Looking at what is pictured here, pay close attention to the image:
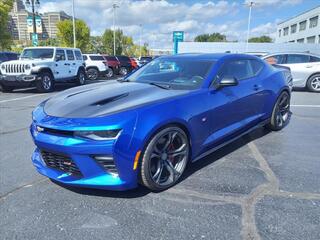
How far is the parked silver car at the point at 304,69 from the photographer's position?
11.6 meters

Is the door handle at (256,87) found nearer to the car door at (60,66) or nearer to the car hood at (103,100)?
the car hood at (103,100)

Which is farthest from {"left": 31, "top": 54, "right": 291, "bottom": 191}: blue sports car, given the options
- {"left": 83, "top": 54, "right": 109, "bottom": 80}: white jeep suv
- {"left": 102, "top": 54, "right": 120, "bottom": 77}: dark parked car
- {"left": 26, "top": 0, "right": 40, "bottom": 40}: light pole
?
{"left": 26, "top": 0, "right": 40, "bottom": 40}: light pole

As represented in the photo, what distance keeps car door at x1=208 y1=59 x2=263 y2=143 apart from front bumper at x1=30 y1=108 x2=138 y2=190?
1.35 metres

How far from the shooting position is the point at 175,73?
4.24m

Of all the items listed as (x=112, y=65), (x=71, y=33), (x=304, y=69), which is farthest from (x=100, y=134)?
(x=71, y=33)

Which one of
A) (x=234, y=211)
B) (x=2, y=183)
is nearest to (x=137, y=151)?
(x=234, y=211)

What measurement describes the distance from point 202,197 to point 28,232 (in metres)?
1.72

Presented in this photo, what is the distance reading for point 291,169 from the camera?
155 inches

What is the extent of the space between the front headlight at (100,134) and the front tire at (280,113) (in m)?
3.59

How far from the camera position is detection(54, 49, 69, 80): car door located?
12877mm

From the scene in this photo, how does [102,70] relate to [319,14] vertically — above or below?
below

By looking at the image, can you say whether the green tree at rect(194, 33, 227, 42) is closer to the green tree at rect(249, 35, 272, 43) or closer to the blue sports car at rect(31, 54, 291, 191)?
the green tree at rect(249, 35, 272, 43)

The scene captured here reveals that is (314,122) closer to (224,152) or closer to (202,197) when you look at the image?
(224,152)

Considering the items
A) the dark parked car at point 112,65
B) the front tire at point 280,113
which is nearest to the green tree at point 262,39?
the dark parked car at point 112,65
